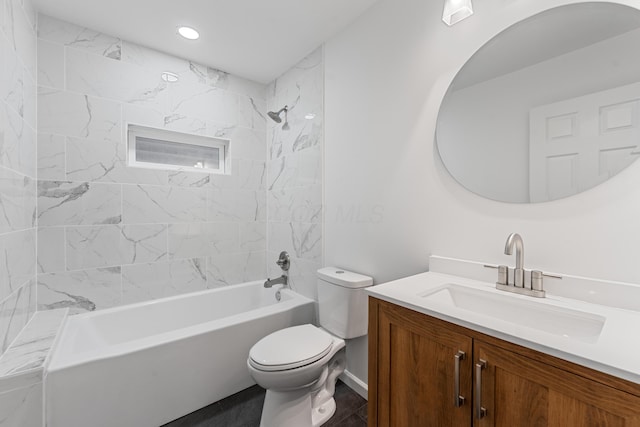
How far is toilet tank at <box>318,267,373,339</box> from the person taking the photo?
5.67 feet

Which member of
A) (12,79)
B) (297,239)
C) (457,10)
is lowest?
(297,239)

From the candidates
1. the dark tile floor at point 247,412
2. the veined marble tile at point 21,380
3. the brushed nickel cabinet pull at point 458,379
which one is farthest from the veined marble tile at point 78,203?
the brushed nickel cabinet pull at point 458,379

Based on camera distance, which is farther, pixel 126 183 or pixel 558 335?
pixel 126 183

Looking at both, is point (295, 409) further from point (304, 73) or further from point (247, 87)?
point (247, 87)

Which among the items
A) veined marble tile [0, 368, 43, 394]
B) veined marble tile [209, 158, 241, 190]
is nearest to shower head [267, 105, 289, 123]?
veined marble tile [209, 158, 241, 190]

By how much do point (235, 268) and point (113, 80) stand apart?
1.80 meters

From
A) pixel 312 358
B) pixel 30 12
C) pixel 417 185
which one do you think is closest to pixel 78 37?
pixel 30 12

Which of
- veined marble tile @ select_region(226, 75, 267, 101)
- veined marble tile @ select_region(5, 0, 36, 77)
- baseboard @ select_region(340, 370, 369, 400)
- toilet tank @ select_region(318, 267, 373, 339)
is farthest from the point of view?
veined marble tile @ select_region(226, 75, 267, 101)

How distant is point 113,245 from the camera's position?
212 centimetres

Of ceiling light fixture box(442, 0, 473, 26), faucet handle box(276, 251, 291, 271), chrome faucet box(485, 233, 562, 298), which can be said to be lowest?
faucet handle box(276, 251, 291, 271)

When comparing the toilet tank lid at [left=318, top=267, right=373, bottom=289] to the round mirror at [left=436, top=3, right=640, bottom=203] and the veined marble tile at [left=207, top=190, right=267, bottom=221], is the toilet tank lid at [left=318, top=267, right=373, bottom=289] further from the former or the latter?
the veined marble tile at [left=207, top=190, right=267, bottom=221]

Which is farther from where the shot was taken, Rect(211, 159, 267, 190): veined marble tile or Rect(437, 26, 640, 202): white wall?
Rect(211, 159, 267, 190): veined marble tile

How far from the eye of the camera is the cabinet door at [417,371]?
89cm

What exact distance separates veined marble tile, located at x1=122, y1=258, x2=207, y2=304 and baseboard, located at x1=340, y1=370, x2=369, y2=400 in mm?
1421
